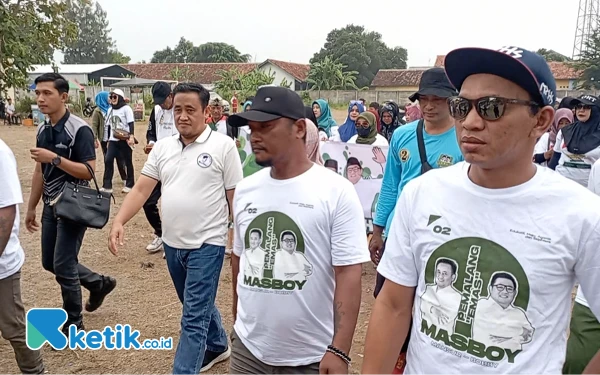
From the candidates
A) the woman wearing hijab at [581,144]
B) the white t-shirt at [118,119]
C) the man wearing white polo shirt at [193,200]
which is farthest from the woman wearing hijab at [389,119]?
the man wearing white polo shirt at [193,200]

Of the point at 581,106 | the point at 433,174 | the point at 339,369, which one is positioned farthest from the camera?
the point at 581,106

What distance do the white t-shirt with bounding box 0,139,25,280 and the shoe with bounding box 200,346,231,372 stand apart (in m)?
1.43

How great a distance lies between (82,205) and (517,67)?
3.34 m

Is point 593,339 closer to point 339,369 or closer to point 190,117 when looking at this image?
point 339,369

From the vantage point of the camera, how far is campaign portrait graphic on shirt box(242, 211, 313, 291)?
230 centimetres

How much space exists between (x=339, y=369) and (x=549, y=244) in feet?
3.53

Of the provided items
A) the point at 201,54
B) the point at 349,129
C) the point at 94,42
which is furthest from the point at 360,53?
the point at 349,129

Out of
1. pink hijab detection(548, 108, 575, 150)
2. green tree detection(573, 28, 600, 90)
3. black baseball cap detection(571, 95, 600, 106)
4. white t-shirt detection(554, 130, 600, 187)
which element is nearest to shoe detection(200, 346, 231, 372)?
white t-shirt detection(554, 130, 600, 187)

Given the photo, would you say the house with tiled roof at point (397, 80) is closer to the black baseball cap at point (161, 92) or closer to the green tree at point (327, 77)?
the green tree at point (327, 77)

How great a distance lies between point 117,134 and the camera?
372 inches

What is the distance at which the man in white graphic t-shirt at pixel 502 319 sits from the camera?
56.8 inches

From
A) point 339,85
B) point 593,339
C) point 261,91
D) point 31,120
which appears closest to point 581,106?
point 593,339

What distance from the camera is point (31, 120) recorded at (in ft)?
88.2

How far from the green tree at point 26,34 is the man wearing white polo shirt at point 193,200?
8.42m
